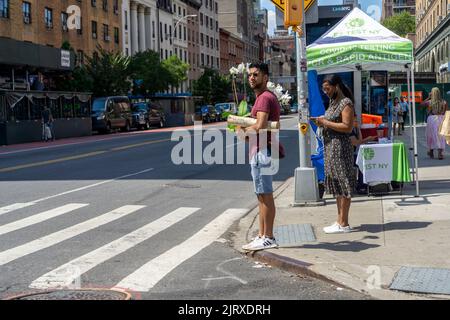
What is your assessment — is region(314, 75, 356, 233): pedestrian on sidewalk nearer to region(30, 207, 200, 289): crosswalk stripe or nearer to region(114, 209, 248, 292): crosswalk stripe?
region(114, 209, 248, 292): crosswalk stripe

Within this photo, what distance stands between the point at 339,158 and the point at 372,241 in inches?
44.4

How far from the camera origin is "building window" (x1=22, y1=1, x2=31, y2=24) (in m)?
47.1

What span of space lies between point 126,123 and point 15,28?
1021 centimetres

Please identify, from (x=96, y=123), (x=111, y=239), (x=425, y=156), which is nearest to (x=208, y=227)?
(x=111, y=239)

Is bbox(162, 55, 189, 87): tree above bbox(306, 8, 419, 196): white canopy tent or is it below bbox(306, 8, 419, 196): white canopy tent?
above

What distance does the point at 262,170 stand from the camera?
24.1ft

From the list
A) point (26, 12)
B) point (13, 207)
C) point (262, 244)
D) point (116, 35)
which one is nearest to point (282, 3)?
point (262, 244)

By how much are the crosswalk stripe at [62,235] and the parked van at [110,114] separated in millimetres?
32009

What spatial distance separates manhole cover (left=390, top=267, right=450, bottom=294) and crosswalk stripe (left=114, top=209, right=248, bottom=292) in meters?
2.36

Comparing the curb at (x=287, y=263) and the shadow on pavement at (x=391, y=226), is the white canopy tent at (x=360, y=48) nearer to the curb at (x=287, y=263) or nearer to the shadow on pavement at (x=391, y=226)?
the shadow on pavement at (x=391, y=226)

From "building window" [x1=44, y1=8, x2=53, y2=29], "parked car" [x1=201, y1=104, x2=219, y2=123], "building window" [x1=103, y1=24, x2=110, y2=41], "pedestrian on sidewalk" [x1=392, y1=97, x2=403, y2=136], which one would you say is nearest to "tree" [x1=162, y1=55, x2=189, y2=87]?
"parked car" [x1=201, y1=104, x2=219, y2=123]

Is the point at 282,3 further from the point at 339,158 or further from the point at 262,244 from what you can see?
the point at 262,244

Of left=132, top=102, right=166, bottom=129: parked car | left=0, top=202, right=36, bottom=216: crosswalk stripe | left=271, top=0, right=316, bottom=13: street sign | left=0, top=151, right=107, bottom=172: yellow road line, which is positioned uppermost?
left=271, top=0, right=316, bottom=13: street sign

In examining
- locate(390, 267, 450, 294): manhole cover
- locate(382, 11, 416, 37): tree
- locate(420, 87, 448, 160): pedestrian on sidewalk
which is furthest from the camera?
locate(382, 11, 416, 37): tree
